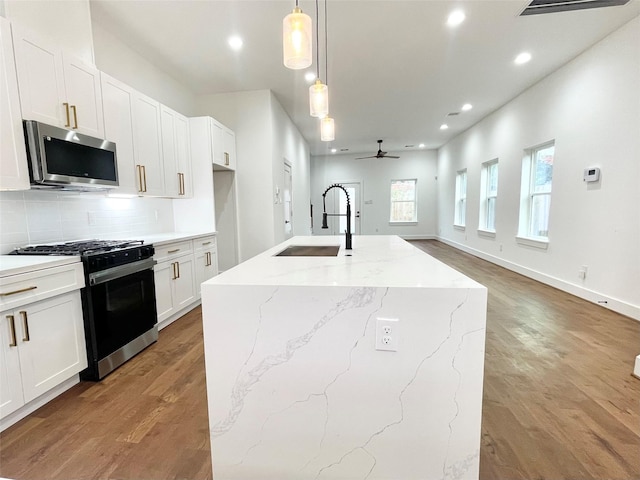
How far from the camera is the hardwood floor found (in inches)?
53.6

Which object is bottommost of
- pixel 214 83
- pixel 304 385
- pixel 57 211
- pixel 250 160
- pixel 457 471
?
pixel 457 471

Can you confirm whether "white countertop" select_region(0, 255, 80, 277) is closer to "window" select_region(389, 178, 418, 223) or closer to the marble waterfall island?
the marble waterfall island

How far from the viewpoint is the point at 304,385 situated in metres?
1.12

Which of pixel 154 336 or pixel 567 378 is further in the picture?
pixel 154 336

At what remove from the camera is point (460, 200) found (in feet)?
26.2

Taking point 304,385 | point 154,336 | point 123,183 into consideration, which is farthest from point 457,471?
point 123,183

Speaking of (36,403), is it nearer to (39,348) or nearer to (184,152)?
(39,348)

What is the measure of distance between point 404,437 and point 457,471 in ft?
0.80

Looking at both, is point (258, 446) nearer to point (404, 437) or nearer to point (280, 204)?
point (404, 437)

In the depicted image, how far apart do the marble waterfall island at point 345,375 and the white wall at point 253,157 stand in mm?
3482

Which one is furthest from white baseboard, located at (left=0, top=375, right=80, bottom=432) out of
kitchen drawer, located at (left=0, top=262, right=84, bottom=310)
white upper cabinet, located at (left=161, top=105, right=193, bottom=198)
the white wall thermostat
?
the white wall thermostat

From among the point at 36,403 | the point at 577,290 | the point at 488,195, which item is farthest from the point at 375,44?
the point at 488,195

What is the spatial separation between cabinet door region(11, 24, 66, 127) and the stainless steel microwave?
3.9 inches

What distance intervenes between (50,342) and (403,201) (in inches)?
378
